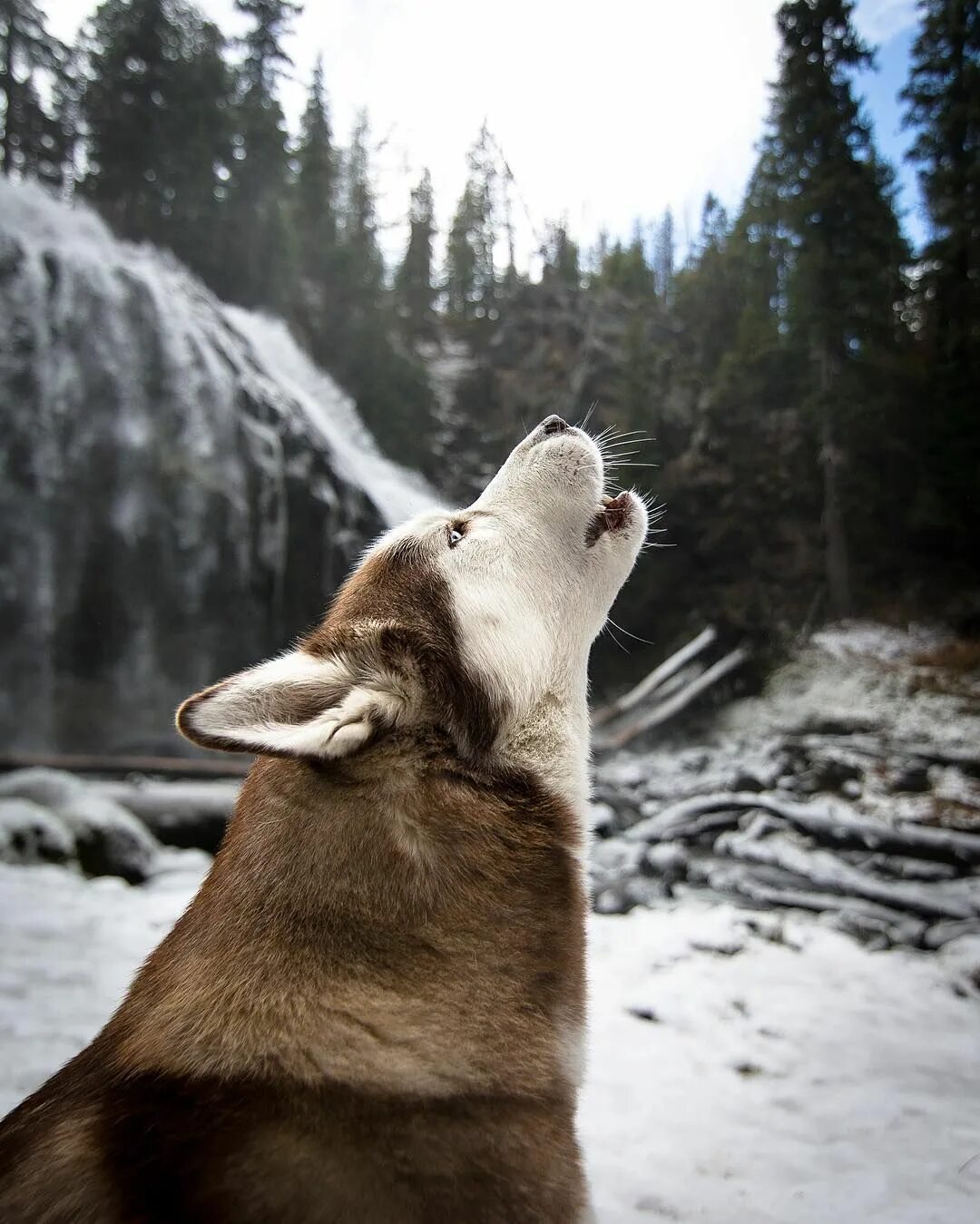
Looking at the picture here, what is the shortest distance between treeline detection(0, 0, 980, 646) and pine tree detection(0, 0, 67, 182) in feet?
0.05

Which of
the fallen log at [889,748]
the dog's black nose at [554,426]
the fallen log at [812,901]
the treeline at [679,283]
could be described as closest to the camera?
the dog's black nose at [554,426]

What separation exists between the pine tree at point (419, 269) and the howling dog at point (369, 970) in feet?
14.2

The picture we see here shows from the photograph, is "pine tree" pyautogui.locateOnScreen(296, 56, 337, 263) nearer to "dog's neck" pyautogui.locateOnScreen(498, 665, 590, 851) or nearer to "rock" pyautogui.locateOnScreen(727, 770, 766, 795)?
"rock" pyautogui.locateOnScreen(727, 770, 766, 795)

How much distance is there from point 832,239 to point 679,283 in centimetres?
101

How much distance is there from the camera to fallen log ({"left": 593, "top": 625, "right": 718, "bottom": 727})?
5410 millimetres

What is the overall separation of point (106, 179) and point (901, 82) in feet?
16.2

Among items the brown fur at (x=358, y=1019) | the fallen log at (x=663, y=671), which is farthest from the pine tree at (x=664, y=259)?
the brown fur at (x=358, y=1019)

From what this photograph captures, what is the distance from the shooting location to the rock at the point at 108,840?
160 inches

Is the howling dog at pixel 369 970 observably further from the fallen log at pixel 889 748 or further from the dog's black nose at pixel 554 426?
the fallen log at pixel 889 748

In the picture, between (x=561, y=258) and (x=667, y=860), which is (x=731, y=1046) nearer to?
(x=667, y=860)

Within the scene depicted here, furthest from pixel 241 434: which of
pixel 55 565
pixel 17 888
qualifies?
pixel 17 888

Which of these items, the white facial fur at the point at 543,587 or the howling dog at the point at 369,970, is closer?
the howling dog at the point at 369,970

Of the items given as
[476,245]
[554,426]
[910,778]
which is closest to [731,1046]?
[910,778]

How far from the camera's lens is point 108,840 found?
13.5ft
